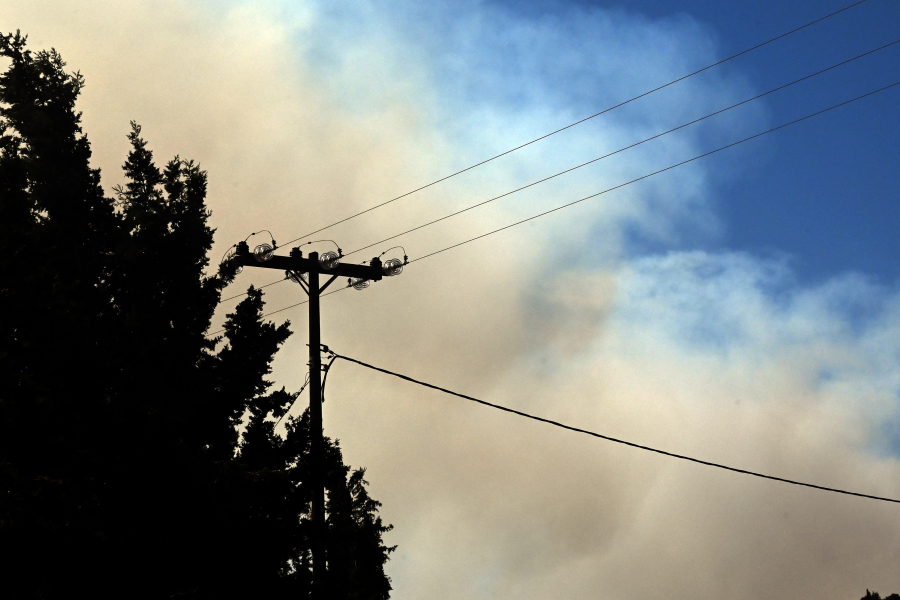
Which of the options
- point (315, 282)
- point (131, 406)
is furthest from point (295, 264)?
point (131, 406)

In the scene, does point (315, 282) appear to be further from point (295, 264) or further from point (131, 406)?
point (131, 406)

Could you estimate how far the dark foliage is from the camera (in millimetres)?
12383

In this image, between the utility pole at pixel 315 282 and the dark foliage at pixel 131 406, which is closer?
the dark foliage at pixel 131 406

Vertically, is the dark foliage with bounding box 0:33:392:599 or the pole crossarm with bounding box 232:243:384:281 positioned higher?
the pole crossarm with bounding box 232:243:384:281

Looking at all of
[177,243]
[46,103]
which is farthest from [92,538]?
[46,103]

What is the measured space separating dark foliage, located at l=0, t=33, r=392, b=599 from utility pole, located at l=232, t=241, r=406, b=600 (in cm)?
27

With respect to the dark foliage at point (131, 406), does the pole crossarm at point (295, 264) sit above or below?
above

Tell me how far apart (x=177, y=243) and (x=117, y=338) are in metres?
1.90

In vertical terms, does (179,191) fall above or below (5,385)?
above

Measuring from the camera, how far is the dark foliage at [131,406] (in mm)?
12383

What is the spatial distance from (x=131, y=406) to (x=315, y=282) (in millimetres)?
5151

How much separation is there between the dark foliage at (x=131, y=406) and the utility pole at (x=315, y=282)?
270mm

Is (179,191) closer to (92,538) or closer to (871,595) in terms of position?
(92,538)

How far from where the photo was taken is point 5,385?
40.6 feet
